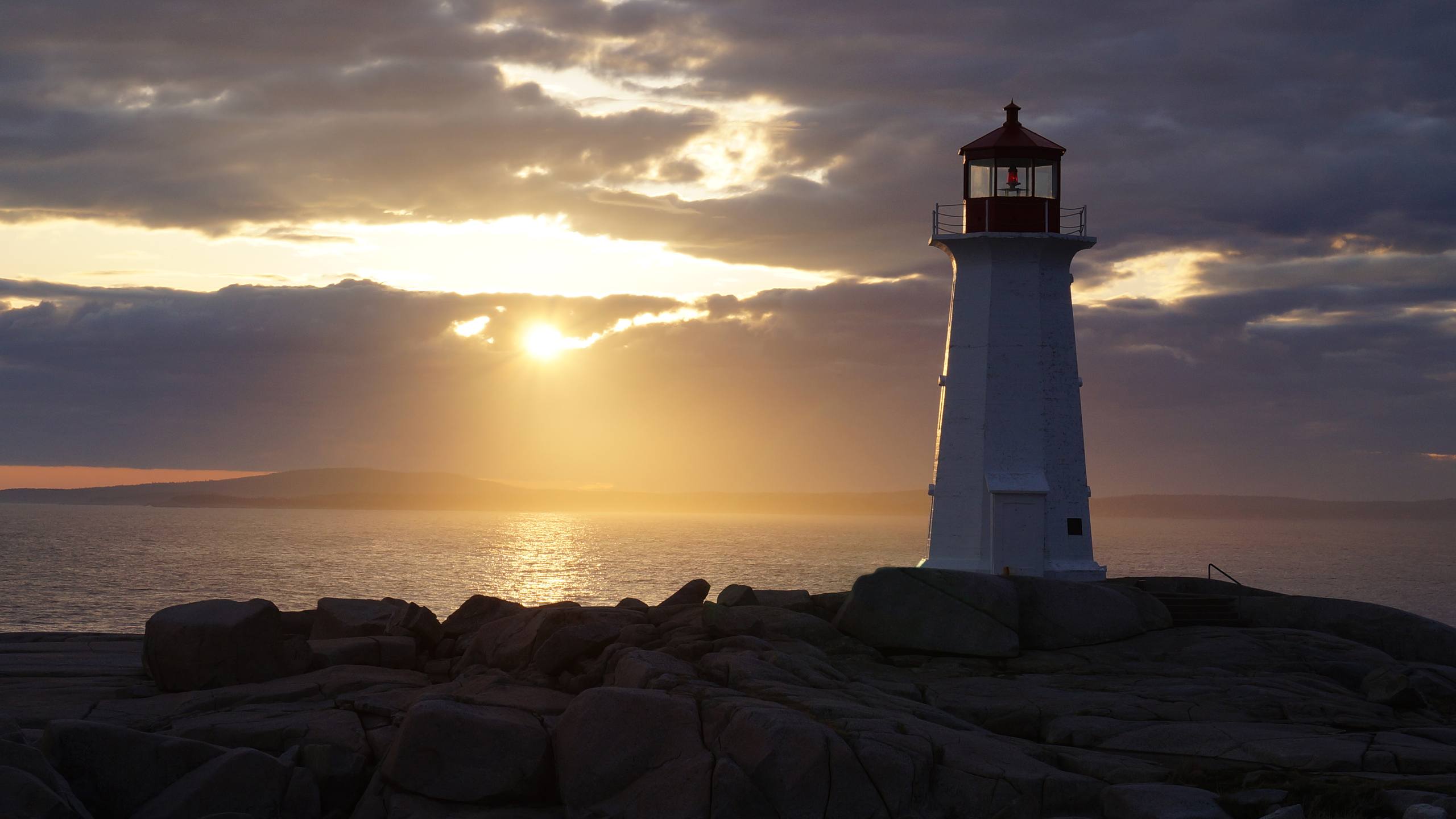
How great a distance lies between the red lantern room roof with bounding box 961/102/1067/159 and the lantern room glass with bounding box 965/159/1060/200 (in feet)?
0.48

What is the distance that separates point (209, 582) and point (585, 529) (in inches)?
5292

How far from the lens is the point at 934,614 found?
19.5m

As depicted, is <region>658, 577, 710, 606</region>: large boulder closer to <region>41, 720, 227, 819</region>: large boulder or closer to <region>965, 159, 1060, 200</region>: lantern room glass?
<region>41, 720, 227, 819</region>: large boulder

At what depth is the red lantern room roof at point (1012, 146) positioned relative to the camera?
2662 cm

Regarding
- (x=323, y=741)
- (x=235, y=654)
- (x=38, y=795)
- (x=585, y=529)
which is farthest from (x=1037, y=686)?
(x=585, y=529)

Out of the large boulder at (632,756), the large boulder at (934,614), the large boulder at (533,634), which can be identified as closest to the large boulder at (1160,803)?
the large boulder at (632,756)

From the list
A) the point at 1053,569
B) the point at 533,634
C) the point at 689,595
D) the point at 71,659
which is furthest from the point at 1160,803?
the point at 71,659

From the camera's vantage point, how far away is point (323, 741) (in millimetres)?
14031

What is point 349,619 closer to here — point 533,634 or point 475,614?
point 475,614

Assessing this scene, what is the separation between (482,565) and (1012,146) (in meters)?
70.2

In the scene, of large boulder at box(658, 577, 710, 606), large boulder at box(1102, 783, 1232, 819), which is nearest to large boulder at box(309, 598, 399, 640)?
large boulder at box(658, 577, 710, 606)

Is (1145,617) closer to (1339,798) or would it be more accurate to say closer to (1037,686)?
(1037,686)

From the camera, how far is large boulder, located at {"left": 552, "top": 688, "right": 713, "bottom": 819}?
12.1 meters

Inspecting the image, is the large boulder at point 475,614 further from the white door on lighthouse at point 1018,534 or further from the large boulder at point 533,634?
the white door on lighthouse at point 1018,534
